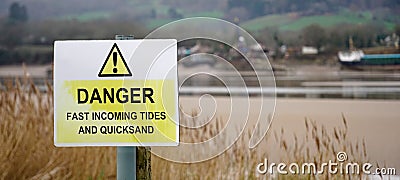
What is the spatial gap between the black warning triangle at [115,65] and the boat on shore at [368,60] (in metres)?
1.19

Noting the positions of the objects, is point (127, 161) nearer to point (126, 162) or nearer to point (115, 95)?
point (126, 162)

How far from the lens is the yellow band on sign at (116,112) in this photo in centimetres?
182

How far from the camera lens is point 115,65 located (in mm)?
1830

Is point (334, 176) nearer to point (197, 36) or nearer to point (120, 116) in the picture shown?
point (197, 36)

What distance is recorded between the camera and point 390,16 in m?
2.59

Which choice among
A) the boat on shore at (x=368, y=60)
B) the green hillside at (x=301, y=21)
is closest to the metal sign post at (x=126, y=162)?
the green hillside at (x=301, y=21)

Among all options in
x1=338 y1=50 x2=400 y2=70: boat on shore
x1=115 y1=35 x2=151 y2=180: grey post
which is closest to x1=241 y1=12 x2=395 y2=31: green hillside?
x1=338 y1=50 x2=400 y2=70: boat on shore

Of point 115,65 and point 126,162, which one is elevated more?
point 115,65

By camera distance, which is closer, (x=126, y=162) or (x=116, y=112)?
(x=116, y=112)

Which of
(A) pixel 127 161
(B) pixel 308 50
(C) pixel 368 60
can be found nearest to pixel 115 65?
(A) pixel 127 161

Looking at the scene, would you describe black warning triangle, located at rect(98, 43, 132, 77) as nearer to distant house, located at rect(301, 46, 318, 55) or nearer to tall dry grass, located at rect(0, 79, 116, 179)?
tall dry grass, located at rect(0, 79, 116, 179)

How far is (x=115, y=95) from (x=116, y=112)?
54 mm

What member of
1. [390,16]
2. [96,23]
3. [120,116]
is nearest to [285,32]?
[390,16]

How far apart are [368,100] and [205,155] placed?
83 cm
